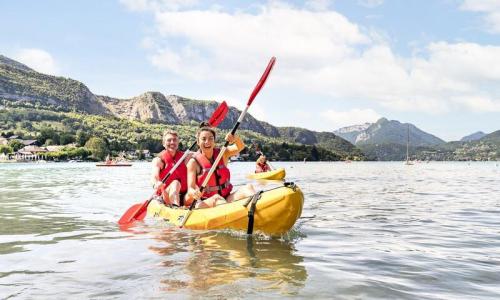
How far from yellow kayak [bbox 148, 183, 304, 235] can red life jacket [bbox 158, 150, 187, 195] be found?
8.71 ft

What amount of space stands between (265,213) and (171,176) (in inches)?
175

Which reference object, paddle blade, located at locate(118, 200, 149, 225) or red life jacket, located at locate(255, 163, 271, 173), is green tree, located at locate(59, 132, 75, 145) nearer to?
red life jacket, located at locate(255, 163, 271, 173)

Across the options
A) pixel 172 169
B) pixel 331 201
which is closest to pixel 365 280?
pixel 172 169

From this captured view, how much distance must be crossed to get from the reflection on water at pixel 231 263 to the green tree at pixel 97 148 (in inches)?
5599

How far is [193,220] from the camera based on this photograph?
10148 millimetres

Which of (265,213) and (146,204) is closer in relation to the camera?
(265,213)

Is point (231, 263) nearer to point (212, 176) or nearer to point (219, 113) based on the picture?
point (212, 176)

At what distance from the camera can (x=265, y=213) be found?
8.98m

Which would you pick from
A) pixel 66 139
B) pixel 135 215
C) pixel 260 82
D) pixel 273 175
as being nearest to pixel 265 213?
pixel 260 82

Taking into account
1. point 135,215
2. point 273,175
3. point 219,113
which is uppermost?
point 219,113

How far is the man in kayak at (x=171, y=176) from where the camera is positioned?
1228cm

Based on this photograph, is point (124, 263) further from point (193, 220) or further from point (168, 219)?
point (168, 219)

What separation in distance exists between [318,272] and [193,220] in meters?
4.08

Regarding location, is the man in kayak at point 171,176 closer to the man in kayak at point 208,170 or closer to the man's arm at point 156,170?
the man's arm at point 156,170
